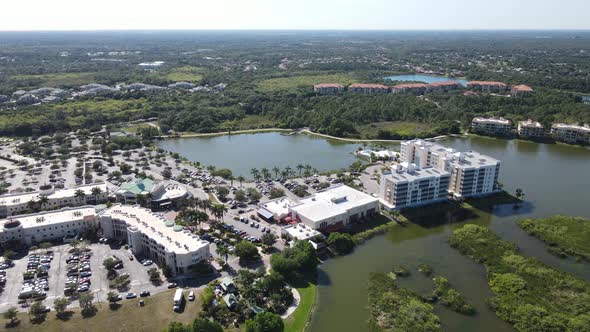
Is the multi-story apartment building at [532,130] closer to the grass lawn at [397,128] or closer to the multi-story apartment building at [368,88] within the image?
the grass lawn at [397,128]

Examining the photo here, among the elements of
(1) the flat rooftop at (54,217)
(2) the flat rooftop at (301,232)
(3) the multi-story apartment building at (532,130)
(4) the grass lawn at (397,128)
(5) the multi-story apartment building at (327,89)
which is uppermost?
(5) the multi-story apartment building at (327,89)

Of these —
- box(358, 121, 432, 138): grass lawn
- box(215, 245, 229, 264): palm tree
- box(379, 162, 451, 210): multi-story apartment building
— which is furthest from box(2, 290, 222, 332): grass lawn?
box(358, 121, 432, 138): grass lawn

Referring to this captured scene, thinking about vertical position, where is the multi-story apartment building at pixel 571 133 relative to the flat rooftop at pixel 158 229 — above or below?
above

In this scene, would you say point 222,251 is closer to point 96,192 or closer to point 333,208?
point 333,208

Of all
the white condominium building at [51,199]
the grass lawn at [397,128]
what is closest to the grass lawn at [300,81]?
the grass lawn at [397,128]

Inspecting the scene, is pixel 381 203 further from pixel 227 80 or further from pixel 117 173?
pixel 227 80

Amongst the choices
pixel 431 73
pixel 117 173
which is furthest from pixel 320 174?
pixel 431 73

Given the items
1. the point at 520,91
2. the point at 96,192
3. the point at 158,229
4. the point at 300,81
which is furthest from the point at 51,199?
the point at 520,91
